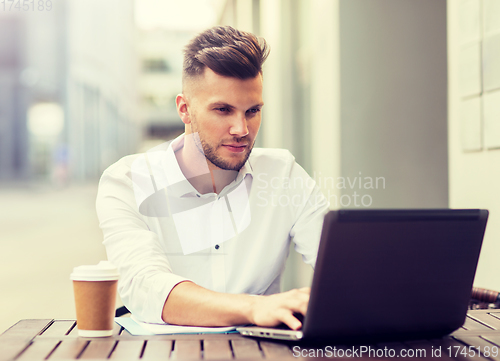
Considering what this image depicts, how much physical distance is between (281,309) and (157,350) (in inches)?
8.8

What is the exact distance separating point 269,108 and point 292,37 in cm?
82

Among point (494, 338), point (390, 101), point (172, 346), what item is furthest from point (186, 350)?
point (390, 101)

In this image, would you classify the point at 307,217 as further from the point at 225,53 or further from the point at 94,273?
the point at 94,273

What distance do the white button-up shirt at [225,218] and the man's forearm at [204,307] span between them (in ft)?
1.24

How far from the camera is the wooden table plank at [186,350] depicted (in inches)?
30.8

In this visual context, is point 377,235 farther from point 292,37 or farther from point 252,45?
point 292,37

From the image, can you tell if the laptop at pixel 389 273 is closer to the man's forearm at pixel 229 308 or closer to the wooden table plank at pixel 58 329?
the man's forearm at pixel 229 308

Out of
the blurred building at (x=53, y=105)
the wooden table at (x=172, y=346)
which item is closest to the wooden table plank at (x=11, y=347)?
the wooden table at (x=172, y=346)

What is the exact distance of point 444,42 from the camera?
100 inches

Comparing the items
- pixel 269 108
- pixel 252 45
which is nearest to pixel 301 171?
pixel 252 45

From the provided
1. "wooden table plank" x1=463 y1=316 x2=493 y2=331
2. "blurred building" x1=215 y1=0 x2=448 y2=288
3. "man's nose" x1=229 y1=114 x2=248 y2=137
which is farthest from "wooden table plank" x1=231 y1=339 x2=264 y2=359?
"blurred building" x1=215 y1=0 x2=448 y2=288

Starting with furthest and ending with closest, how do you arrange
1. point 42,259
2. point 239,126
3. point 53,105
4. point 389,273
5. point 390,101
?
1. point 53,105
2. point 42,259
3. point 390,101
4. point 239,126
5. point 389,273

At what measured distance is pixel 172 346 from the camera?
848 millimetres

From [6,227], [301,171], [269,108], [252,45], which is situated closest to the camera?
[252,45]
